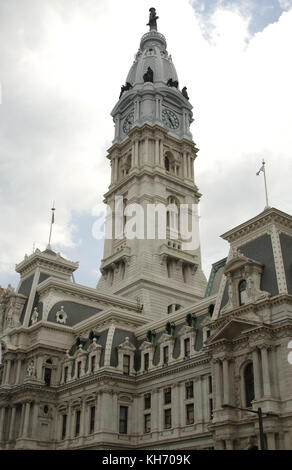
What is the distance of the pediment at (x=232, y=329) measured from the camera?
1818 inches

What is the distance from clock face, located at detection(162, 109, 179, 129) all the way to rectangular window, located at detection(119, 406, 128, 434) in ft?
185

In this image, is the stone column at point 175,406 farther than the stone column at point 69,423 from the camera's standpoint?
No

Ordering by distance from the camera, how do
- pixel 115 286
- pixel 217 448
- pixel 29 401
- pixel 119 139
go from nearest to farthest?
1. pixel 217 448
2. pixel 29 401
3. pixel 115 286
4. pixel 119 139

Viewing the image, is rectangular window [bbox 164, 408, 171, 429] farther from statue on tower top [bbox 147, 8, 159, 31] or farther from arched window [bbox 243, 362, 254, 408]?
statue on tower top [bbox 147, 8, 159, 31]

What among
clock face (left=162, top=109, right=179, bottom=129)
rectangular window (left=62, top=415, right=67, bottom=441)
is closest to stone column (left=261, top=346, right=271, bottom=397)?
rectangular window (left=62, top=415, right=67, bottom=441)

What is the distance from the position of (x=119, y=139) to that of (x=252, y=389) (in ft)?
219

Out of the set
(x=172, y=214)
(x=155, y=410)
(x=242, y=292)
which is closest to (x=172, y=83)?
(x=172, y=214)

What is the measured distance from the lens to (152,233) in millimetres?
86562

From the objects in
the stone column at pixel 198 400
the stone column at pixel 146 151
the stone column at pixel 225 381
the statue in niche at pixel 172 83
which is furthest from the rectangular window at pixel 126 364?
the statue in niche at pixel 172 83

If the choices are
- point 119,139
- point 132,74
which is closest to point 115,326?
point 119,139

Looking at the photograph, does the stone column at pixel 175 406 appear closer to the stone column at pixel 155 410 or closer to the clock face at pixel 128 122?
the stone column at pixel 155 410
